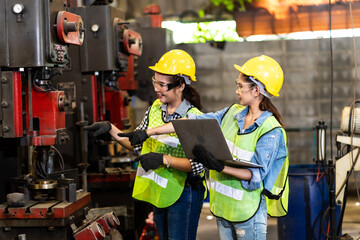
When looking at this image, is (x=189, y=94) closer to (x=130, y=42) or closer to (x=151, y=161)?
(x=151, y=161)

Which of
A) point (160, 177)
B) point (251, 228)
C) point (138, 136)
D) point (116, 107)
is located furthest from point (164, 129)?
point (116, 107)

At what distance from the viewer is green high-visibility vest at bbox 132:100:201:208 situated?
303cm

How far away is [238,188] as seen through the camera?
2676mm

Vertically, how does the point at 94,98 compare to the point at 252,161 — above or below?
above

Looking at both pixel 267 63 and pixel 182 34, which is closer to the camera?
pixel 267 63

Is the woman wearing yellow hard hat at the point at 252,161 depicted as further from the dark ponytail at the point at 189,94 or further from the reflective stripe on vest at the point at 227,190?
the dark ponytail at the point at 189,94

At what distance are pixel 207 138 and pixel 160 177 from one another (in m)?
0.60

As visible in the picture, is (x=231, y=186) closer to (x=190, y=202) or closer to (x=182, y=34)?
(x=190, y=202)

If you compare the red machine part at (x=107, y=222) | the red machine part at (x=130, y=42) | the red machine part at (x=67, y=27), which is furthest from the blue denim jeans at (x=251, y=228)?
the red machine part at (x=130, y=42)

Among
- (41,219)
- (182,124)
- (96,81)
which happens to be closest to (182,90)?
(182,124)

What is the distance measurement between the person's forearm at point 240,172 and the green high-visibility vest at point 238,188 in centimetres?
6

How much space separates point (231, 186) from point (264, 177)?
16cm

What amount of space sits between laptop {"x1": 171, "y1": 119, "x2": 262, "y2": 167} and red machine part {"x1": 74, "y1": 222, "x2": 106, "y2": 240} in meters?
0.82

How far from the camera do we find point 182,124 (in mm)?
2631
